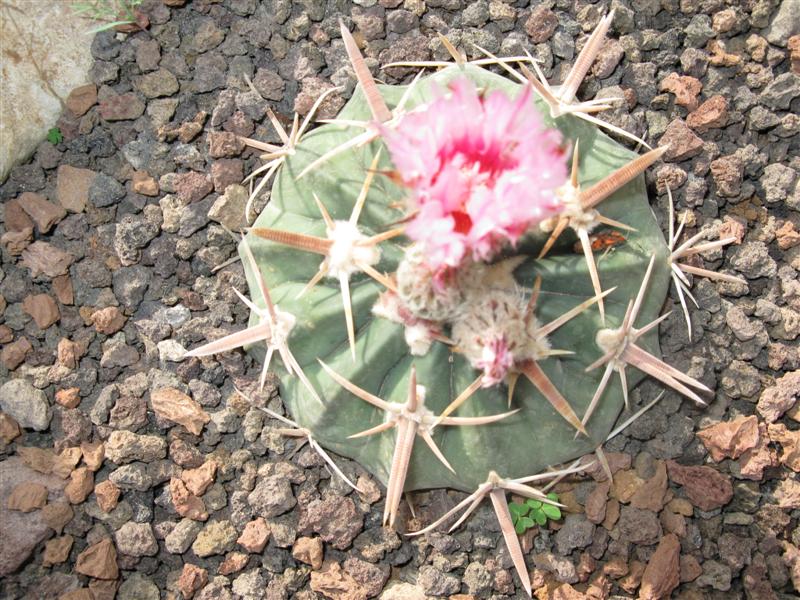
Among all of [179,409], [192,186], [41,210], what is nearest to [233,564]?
[179,409]

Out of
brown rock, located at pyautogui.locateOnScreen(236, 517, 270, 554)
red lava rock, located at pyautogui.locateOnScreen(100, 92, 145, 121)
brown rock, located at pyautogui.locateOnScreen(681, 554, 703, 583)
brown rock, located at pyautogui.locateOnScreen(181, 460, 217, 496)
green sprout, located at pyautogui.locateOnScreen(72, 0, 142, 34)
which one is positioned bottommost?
brown rock, located at pyautogui.locateOnScreen(681, 554, 703, 583)

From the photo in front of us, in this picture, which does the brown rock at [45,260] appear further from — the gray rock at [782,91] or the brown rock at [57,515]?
the gray rock at [782,91]

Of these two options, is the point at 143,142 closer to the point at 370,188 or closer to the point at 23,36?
the point at 23,36

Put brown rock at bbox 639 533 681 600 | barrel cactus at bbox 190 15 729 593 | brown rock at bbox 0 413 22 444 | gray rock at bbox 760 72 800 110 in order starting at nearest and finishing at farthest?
barrel cactus at bbox 190 15 729 593
brown rock at bbox 639 533 681 600
brown rock at bbox 0 413 22 444
gray rock at bbox 760 72 800 110

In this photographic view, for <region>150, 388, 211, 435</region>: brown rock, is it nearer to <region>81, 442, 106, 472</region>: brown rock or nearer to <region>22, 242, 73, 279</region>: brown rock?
<region>81, 442, 106, 472</region>: brown rock

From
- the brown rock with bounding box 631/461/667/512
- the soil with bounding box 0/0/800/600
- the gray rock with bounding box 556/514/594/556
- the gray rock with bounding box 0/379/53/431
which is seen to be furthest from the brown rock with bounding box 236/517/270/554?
the brown rock with bounding box 631/461/667/512
